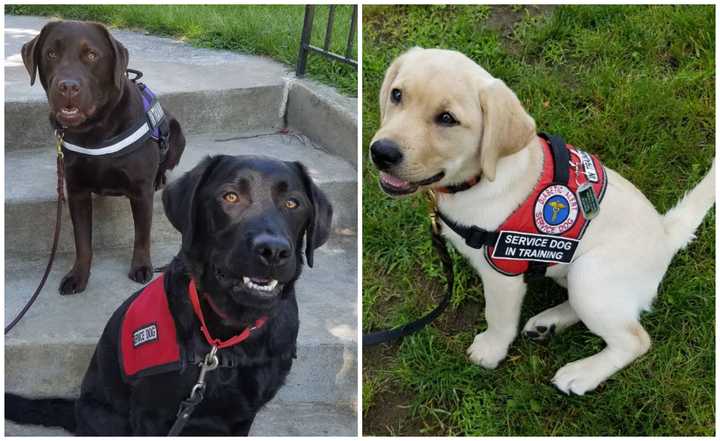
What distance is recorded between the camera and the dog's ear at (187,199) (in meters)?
2.20

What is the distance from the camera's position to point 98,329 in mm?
2984

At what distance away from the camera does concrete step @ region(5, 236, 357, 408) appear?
9.59 feet

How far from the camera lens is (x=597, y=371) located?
276 cm

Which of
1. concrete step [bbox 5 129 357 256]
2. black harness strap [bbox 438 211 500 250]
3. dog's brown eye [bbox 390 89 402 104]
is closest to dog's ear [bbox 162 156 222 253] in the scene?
dog's brown eye [bbox 390 89 402 104]

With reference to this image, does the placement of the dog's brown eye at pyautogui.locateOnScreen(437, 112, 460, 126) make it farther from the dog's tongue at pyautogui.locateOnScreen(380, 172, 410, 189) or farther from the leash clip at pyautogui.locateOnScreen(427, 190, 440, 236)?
the leash clip at pyautogui.locateOnScreen(427, 190, 440, 236)

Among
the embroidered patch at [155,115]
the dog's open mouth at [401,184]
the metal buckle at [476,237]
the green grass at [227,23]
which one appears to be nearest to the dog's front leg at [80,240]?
the embroidered patch at [155,115]

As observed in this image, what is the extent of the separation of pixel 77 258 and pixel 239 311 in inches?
50.5

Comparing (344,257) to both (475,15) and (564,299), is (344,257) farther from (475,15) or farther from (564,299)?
(475,15)

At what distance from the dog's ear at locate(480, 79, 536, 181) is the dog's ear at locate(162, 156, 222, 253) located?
94 cm

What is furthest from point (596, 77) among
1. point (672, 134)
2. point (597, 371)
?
point (597, 371)

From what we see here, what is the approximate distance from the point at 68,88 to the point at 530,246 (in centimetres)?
203

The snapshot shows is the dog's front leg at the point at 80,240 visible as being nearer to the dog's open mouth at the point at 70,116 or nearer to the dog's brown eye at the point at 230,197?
the dog's open mouth at the point at 70,116

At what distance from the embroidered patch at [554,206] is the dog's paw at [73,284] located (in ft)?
7.04

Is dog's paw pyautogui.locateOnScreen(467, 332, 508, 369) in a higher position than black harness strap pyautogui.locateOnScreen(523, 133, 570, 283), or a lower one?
lower
